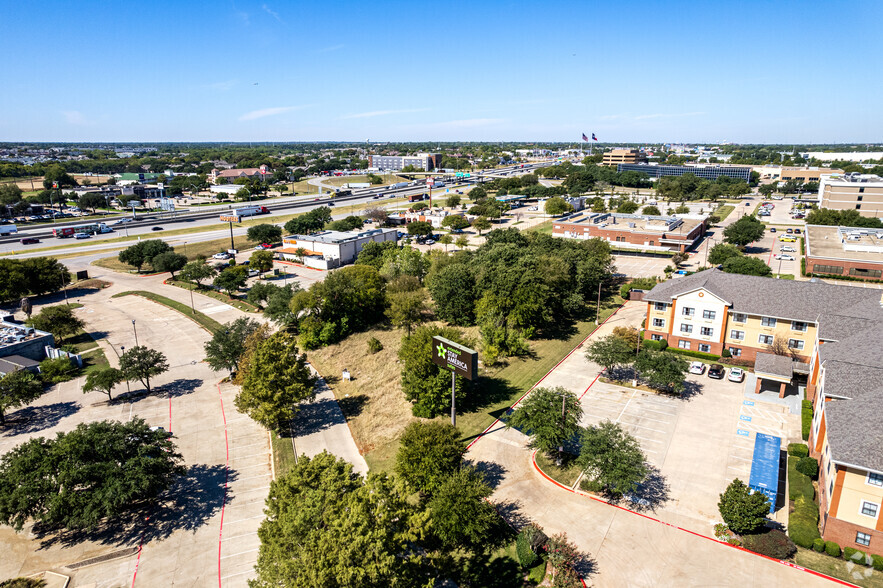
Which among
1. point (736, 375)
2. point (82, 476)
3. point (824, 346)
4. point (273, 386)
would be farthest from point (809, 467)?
point (82, 476)

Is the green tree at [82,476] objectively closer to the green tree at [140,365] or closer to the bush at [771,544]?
the green tree at [140,365]

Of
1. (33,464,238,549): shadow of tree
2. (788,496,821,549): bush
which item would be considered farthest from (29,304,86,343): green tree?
(788,496,821,549): bush

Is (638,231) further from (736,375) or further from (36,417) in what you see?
(36,417)

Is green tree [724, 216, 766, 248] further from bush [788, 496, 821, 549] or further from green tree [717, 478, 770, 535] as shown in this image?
green tree [717, 478, 770, 535]

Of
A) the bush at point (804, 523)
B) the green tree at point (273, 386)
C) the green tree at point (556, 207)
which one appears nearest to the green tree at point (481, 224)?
the green tree at point (556, 207)

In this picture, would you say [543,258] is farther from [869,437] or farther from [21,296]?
[21,296]

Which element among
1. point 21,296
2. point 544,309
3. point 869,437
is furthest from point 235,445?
point 21,296
